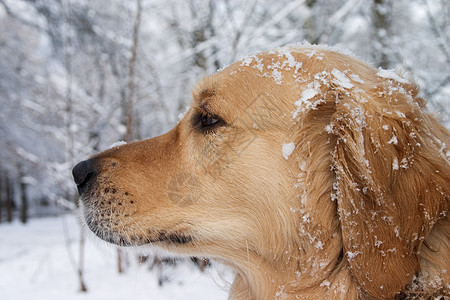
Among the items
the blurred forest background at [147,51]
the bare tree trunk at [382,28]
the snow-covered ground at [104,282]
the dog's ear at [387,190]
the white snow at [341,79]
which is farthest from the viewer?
the bare tree trunk at [382,28]

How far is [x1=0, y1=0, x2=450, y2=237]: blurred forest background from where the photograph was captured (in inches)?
273

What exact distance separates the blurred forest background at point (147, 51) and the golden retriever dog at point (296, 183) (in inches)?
163

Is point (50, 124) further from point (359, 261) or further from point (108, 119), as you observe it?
point (359, 261)

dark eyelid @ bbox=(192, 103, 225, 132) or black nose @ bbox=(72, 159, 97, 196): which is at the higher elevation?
dark eyelid @ bbox=(192, 103, 225, 132)

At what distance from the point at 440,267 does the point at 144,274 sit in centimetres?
639

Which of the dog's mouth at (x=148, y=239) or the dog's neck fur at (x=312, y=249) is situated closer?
the dog's neck fur at (x=312, y=249)

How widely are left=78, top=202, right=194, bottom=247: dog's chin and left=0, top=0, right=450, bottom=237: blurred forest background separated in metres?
4.22

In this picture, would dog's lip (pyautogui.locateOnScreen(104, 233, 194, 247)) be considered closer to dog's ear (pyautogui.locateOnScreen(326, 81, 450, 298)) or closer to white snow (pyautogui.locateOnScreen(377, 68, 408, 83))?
dog's ear (pyautogui.locateOnScreen(326, 81, 450, 298))

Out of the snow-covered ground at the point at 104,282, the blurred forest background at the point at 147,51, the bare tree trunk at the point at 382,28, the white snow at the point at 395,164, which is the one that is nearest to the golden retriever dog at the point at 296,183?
the white snow at the point at 395,164

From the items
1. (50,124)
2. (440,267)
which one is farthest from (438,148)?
(50,124)

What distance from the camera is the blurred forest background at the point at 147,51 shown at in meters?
6.93

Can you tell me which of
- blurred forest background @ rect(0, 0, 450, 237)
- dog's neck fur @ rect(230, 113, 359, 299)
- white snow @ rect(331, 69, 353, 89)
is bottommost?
dog's neck fur @ rect(230, 113, 359, 299)

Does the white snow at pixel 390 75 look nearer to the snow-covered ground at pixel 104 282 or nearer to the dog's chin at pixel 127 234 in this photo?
the dog's chin at pixel 127 234

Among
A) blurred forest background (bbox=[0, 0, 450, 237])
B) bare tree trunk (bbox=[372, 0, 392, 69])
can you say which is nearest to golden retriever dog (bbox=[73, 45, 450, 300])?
blurred forest background (bbox=[0, 0, 450, 237])
